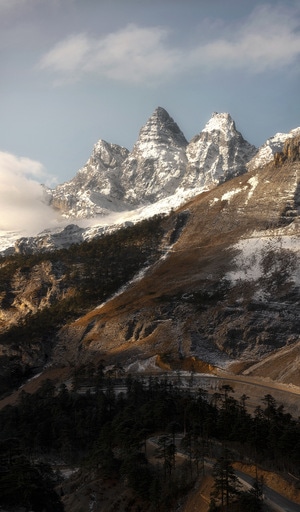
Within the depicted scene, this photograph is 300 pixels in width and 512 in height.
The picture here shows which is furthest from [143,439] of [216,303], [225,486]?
[216,303]

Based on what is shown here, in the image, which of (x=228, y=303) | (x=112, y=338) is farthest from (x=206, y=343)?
(x=112, y=338)

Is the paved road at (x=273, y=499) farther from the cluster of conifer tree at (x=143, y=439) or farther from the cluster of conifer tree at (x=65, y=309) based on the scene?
the cluster of conifer tree at (x=65, y=309)

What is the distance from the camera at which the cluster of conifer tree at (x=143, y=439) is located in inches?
2699

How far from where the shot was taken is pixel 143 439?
85812 mm

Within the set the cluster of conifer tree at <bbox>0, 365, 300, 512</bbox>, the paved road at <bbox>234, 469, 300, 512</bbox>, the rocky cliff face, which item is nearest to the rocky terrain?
the rocky cliff face

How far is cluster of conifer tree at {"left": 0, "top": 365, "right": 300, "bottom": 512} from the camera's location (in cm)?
6856

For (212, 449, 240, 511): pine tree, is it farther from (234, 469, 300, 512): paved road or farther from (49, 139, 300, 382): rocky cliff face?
(49, 139, 300, 382): rocky cliff face

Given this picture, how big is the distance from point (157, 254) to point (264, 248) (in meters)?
38.9

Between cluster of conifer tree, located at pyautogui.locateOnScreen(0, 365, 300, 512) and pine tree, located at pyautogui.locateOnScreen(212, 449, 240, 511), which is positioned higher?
pine tree, located at pyautogui.locateOnScreen(212, 449, 240, 511)

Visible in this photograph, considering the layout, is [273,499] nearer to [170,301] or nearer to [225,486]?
[225,486]

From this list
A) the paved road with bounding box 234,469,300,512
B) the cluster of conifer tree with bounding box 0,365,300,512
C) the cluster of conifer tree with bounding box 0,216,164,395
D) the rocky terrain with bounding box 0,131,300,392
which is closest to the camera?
the paved road with bounding box 234,469,300,512

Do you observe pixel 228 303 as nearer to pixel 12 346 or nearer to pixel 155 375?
pixel 155 375

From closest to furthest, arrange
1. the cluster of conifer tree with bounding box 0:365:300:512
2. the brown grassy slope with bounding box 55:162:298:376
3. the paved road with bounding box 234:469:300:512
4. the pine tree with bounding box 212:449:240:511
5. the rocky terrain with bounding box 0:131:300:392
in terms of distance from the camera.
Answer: the paved road with bounding box 234:469:300:512, the pine tree with bounding box 212:449:240:511, the cluster of conifer tree with bounding box 0:365:300:512, the rocky terrain with bounding box 0:131:300:392, the brown grassy slope with bounding box 55:162:298:376

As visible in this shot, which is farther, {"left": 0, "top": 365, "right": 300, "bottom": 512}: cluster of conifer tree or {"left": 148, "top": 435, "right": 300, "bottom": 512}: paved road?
{"left": 0, "top": 365, "right": 300, "bottom": 512}: cluster of conifer tree
